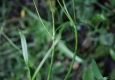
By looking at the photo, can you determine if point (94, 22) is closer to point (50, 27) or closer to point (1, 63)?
point (50, 27)

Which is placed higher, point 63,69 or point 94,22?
point 94,22

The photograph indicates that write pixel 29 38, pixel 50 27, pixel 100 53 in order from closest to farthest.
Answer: pixel 100 53 < pixel 50 27 < pixel 29 38

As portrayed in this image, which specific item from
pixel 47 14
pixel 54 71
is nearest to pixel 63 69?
pixel 54 71

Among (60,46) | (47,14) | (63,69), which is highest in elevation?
(47,14)

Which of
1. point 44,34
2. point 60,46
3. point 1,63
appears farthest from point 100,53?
point 1,63

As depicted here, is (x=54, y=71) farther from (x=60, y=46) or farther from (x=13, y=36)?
(x=13, y=36)

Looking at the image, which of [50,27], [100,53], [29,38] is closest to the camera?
[100,53]

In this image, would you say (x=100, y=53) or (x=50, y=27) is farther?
(x=50, y=27)
